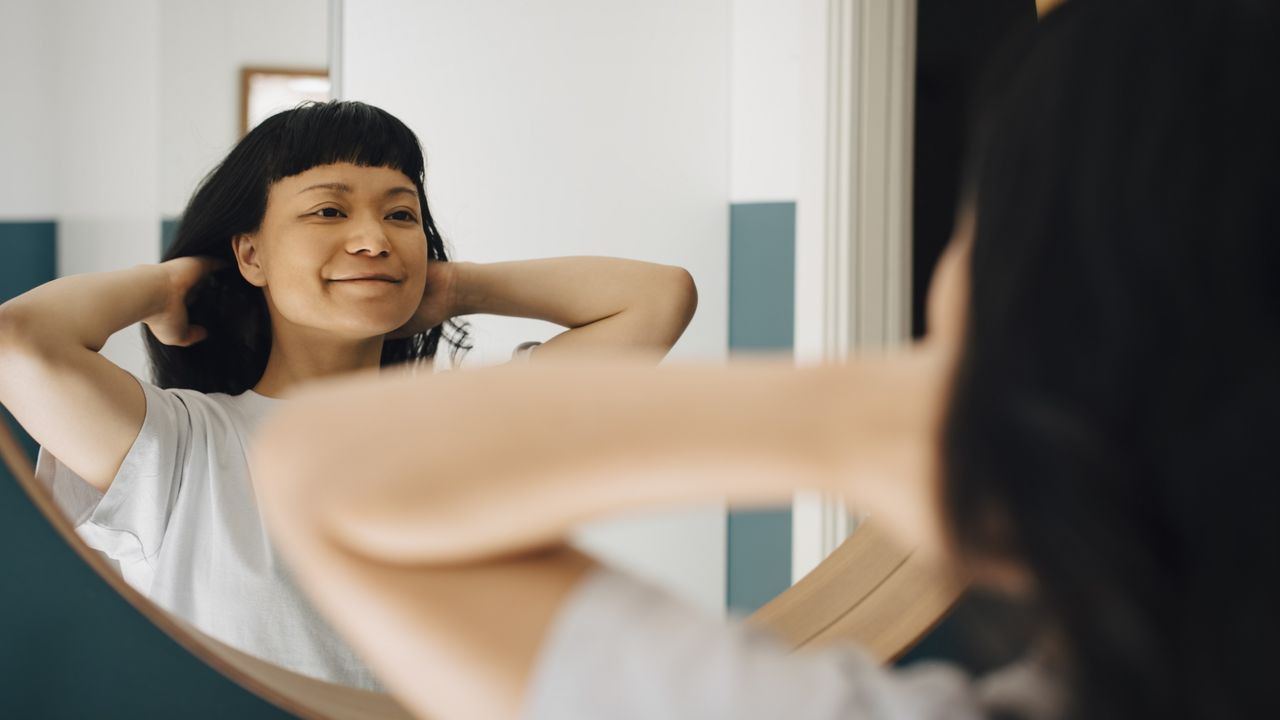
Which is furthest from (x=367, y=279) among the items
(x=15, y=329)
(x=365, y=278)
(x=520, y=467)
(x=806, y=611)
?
(x=520, y=467)

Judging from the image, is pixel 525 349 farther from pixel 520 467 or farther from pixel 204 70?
pixel 520 467

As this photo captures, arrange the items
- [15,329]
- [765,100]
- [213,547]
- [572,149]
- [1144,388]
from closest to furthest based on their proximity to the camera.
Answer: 1. [1144,388]
2. [15,329]
3. [213,547]
4. [572,149]
5. [765,100]

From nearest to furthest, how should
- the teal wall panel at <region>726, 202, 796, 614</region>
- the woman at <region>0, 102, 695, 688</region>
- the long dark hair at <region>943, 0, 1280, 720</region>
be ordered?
the long dark hair at <region>943, 0, 1280, 720</region> → the woman at <region>0, 102, 695, 688</region> → the teal wall panel at <region>726, 202, 796, 614</region>

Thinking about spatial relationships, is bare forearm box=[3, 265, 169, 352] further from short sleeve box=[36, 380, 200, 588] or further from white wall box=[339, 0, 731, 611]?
white wall box=[339, 0, 731, 611]

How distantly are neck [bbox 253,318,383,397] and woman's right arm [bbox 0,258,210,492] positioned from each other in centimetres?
10

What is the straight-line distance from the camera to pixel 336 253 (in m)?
0.64

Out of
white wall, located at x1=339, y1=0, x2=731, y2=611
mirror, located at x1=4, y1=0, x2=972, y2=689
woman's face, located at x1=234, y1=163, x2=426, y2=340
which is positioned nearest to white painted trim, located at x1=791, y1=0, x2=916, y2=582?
mirror, located at x1=4, y1=0, x2=972, y2=689

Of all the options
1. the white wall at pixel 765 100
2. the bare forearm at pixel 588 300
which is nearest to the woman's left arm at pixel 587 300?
the bare forearm at pixel 588 300

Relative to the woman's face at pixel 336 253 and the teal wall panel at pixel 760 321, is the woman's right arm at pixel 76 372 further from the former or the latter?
the teal wall panel at pixel 760 321

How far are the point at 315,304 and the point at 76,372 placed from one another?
16cm

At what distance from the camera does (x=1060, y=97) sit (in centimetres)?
19

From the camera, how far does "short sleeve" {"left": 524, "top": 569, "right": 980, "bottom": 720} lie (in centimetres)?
20

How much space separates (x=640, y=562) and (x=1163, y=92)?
80 centimetres

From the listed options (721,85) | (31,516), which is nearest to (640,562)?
(721,85)
